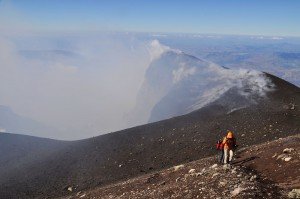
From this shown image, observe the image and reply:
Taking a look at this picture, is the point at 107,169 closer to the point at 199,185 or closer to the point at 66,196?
the point at 66,196

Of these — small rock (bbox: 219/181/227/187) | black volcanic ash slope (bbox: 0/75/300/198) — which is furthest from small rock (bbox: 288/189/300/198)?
black volcanic ash slope (bbox: 0/75/300/198)

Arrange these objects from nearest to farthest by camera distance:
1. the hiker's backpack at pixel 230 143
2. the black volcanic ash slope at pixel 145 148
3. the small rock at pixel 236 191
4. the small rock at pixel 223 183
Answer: the small rock at pixel 236 191
the small rock at pixel 223 183
the hiker's backpack at pixel 230 143
the black volcanic ash slope at pixel 145 148

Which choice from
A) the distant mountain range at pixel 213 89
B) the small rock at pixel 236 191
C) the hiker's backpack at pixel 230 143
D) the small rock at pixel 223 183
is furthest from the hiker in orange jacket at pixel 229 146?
the distant mountain range at pixel 213 89

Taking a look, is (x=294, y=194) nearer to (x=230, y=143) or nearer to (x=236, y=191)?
(x=236, y=191)

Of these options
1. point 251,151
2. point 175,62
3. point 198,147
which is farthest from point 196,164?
point 175,62

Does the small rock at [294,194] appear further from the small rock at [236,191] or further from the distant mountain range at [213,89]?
the distant mountain range at [213,89]

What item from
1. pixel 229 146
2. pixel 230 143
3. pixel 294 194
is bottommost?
pixel 229 146

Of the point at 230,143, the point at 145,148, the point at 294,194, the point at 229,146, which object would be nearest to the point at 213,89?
the point at 145,148

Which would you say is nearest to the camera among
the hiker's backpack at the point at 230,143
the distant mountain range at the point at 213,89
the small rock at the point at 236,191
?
the small rock at the point at 236,191

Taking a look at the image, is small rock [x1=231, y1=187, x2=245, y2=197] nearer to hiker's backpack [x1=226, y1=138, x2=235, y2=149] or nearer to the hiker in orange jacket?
the hiker in orange jacket
